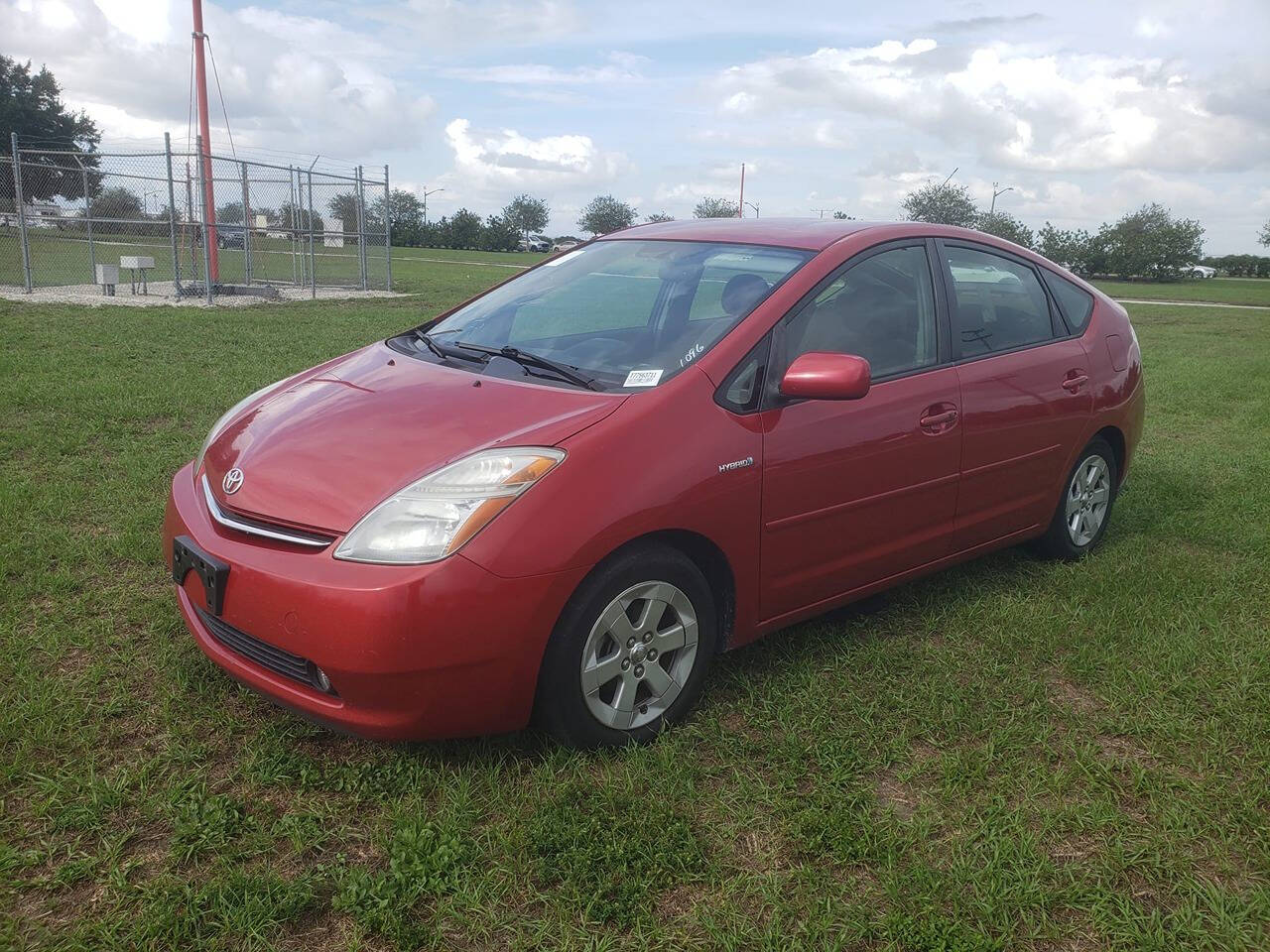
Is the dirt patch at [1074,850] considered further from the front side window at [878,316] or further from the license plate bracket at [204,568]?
the license plate bracket at [204,568]

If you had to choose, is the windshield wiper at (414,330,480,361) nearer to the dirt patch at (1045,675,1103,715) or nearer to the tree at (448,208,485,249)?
the dirt patch at (1045,675,1103,715)

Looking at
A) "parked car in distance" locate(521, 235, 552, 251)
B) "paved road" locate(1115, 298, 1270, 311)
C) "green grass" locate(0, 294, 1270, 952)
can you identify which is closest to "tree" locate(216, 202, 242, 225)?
"green grass" locate(0, 294, 1270, 952)

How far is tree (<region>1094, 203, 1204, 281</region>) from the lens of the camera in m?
53.8

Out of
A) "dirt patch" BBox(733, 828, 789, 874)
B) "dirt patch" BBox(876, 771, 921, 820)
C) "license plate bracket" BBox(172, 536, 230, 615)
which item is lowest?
"dirt patch" BBox(733, 828, 789, 874)

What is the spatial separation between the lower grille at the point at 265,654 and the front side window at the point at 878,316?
5.97 feet

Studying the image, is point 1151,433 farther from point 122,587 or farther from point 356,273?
point 356,273

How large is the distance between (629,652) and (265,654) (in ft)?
3.40

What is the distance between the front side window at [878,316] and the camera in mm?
3611

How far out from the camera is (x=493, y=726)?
2.88 metres

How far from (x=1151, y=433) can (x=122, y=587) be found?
7483 mm

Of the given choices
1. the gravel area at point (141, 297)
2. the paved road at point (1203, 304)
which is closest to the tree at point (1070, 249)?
the paved road at point (1203, 304)

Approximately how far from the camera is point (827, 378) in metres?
3.23

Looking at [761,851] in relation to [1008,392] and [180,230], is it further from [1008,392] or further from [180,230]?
[180,230]

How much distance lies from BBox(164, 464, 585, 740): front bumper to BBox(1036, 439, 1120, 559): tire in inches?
116
